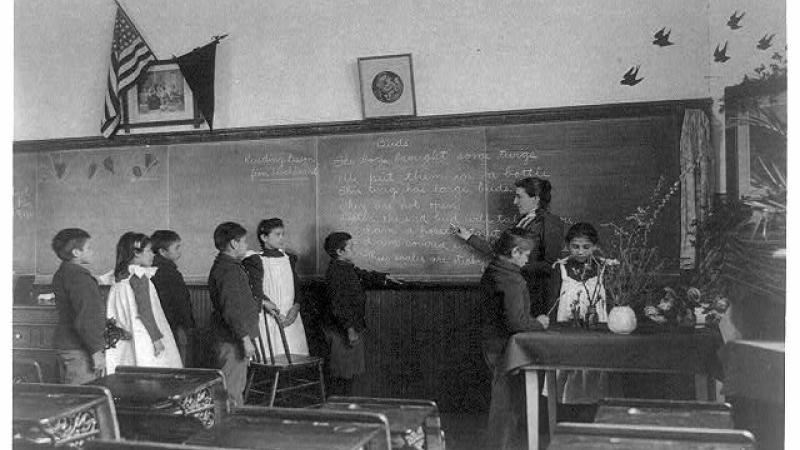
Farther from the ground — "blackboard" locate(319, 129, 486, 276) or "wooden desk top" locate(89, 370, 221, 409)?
"blackboard" locate(319, 129, 486, 276)

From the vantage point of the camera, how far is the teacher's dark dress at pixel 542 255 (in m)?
4.70

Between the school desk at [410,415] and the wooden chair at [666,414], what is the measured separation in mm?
529

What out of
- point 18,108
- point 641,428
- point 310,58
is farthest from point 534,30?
point 18,108

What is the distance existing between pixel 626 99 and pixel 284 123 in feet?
7.82

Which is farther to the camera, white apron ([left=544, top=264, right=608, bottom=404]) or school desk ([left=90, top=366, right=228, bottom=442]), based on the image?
white apron ([left=544, top=264, right=608, bottom=404])

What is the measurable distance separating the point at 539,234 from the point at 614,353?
1.49 m

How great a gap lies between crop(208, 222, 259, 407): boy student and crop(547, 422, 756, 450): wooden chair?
2.55 m

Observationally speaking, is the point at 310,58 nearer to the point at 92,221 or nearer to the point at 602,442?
the point at 92,221

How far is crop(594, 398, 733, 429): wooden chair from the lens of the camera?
2.30m

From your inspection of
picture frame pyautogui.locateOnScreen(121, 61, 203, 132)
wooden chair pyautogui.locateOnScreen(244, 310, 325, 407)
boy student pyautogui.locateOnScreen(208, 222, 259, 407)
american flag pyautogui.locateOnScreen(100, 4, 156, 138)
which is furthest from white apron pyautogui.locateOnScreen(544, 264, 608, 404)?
american flag pyautogui.locateOnScreen(100, 4, 156, 138)

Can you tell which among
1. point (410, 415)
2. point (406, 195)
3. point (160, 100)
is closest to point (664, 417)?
point (410, 415)

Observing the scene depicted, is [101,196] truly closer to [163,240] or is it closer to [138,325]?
[163,240]

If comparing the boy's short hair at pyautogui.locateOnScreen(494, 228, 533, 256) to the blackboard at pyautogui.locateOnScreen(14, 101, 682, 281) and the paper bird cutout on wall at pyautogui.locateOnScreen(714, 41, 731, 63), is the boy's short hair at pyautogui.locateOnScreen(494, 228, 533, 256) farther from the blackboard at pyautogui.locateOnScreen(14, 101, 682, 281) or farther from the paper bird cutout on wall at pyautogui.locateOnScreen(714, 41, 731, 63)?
the paper bird cutout on wall at pyautogui.locateOnScreen(714, 41, 731, 63)

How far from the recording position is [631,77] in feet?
16.2
